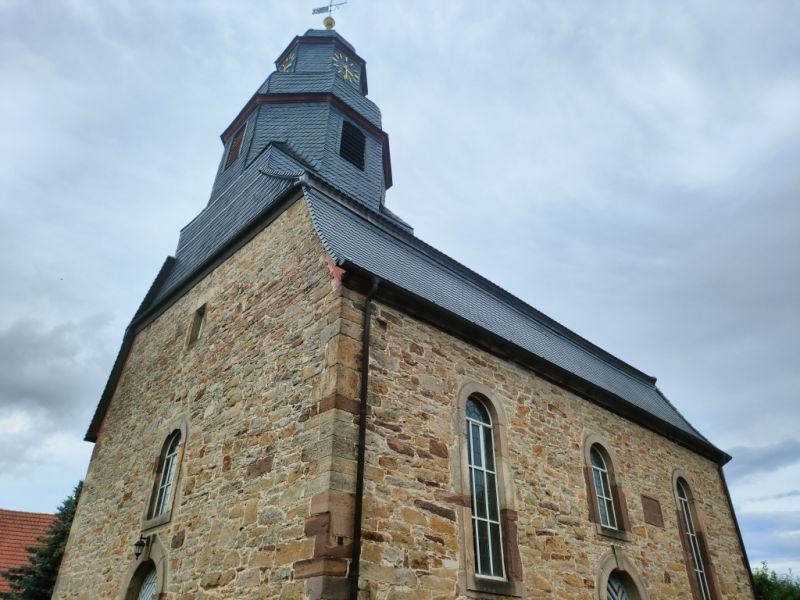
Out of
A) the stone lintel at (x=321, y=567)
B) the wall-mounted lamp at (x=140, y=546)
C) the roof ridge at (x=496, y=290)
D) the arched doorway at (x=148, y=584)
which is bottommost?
the stone lintel at (x=321, y=567)

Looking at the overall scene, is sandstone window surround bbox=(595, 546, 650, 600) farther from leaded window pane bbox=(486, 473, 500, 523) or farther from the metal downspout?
the metal downspout

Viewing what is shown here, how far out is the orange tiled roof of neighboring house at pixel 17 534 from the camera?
16328 millimetres

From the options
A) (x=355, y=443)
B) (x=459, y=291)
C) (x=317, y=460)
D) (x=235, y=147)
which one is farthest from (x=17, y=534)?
(x=355, y=443)

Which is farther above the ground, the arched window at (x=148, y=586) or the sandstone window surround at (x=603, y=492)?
the sandstone window surround at (x=603, y=492)

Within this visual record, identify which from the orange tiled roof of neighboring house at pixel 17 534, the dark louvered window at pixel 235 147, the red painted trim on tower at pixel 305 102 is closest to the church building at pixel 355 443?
the dark louvered window at pixel 235 147

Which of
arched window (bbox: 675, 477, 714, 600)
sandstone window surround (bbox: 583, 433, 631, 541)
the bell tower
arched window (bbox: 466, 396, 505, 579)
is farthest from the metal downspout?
arched window (bbox: 675, 477, 714, 600)

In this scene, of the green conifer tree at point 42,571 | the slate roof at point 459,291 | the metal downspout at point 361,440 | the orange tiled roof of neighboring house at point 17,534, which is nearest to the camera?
the metal downspout at point 361,440

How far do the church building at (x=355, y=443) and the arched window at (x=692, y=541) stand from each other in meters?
0.04

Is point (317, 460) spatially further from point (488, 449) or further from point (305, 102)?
point (305, 102)

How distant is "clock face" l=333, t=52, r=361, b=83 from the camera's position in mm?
16734

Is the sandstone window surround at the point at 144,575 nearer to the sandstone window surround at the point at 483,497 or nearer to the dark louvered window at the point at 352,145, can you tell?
the sandstone window surround at the point at 483,497

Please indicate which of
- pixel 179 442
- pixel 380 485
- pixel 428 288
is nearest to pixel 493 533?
pixel 380 485

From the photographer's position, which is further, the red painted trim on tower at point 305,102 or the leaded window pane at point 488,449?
the red painted trim on tower at point 305,102

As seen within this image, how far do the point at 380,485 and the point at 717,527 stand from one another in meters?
9.56
